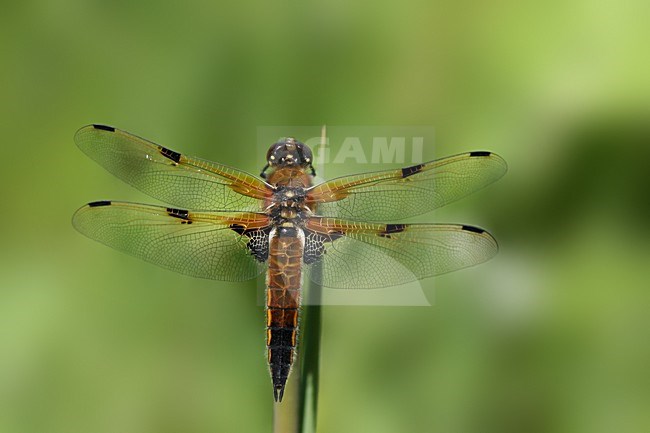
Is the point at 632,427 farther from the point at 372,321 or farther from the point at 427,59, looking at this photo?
the point at 427,59

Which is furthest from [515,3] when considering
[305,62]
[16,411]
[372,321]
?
[16,411]

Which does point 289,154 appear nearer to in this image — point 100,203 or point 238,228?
point 238,228

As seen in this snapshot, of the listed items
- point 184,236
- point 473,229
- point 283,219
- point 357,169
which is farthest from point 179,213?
point 473,229

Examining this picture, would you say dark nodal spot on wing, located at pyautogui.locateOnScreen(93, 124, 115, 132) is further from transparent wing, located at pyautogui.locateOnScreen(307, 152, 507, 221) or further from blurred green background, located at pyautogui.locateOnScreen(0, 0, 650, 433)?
transparent wing, located at pyautogui.locateOnScreen(307, 152, 507, 221)

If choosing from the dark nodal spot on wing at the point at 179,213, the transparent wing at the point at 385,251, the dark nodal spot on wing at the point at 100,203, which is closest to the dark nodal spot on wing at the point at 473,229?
the transparent wing at the point at 385,251

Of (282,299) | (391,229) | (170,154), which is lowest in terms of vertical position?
(282,299)

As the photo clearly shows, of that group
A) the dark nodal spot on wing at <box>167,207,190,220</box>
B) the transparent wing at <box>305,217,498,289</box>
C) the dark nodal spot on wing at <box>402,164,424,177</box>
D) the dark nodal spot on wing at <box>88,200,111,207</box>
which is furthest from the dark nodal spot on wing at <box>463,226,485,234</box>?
the dark nodal spot on wing at <box>88,200,111,207</box>

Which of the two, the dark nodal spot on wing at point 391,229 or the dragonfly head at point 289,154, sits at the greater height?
the dragonfly head at point 289,154

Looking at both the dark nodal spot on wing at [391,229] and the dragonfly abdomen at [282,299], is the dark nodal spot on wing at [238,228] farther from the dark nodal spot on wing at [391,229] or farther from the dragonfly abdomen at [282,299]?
the dark nodal spot on wing at [391,229]
